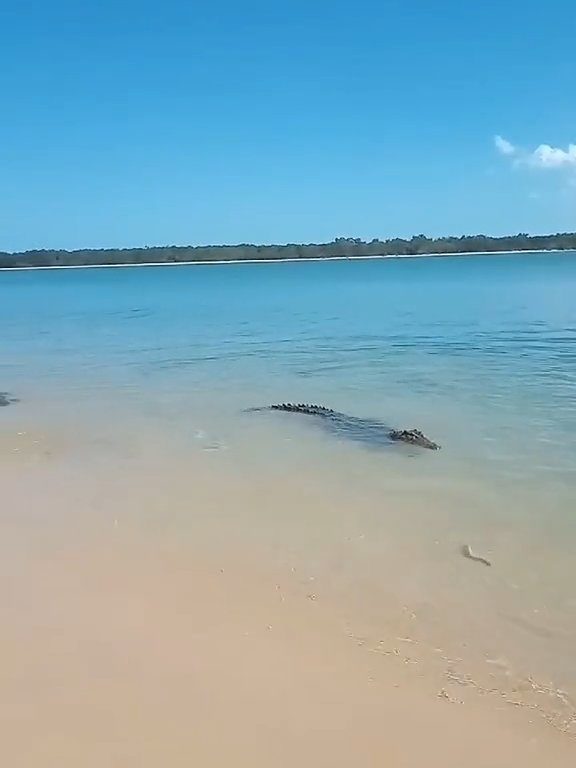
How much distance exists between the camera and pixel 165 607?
5.00 metres

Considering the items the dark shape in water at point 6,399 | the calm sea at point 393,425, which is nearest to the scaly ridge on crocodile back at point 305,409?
the calm sea at point 393,425

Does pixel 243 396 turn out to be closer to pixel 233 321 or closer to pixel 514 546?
pixel 514 546

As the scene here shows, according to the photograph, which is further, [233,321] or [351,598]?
[233,321]

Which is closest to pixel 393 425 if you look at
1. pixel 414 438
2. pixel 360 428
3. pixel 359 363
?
pixel 360 428

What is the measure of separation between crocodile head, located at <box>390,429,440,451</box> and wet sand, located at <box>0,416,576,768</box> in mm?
3028

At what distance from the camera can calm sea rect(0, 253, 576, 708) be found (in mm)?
5398

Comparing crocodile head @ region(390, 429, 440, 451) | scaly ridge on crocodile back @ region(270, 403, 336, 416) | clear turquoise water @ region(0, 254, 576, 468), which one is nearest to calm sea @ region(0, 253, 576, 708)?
clear turquoise water @ region(0, 254, 576, 468)

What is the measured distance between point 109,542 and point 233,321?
2417 centimetres

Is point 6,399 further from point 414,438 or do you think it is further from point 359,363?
point 414,438

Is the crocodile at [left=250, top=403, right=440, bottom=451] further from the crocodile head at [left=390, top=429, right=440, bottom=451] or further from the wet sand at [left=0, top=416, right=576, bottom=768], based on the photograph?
the wet sand at [left=0, top=416, right=576, bottom=768]

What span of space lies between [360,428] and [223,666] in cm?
644

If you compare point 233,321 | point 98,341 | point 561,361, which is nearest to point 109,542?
point 561,361

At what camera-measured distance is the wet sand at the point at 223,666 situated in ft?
11.6

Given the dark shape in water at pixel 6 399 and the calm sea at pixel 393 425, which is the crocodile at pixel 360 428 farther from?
the dark shape in water at pixel 6 399
